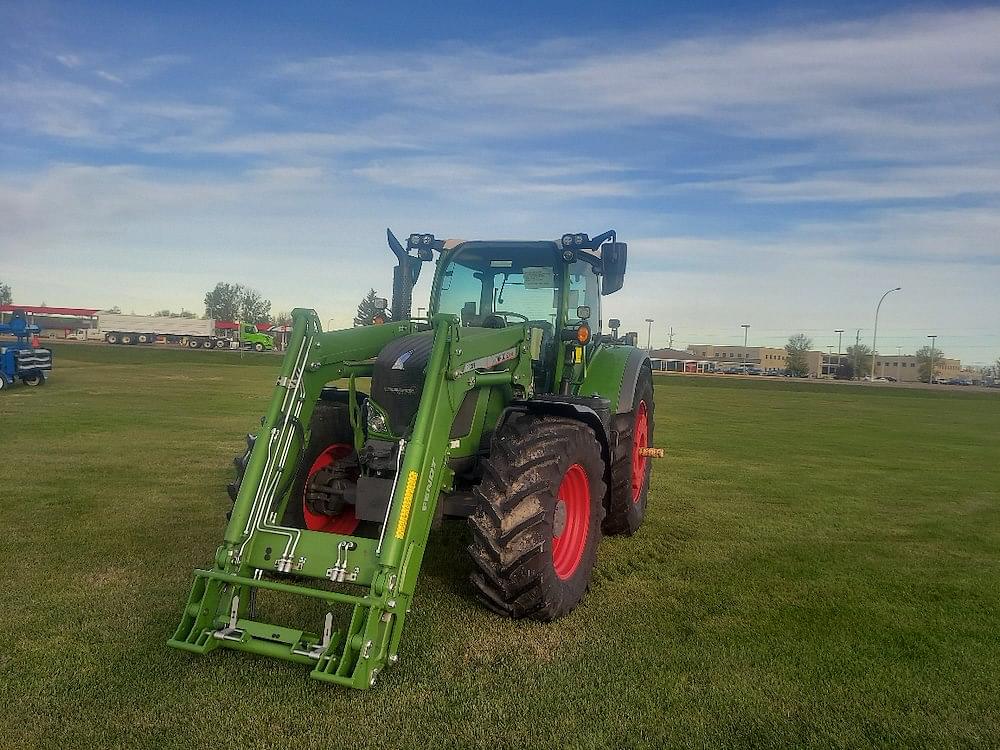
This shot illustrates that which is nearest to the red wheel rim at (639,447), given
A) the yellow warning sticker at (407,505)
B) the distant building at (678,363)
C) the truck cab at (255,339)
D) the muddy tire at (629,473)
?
the muddy tire at (629,473)

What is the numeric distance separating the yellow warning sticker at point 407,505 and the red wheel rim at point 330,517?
1.48 m

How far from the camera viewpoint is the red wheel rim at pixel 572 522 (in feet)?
17.4

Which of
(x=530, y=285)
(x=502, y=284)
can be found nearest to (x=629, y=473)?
(x=530, y=285)

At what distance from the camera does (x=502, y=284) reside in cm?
715

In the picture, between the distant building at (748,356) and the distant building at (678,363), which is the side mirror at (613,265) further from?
the distant building at (748,356)

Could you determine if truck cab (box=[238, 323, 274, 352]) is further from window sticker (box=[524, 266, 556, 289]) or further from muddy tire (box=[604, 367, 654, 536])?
window sticker (box=[524, 266, 556, 289])

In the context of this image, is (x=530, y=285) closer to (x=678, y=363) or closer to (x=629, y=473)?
(x=629, y=473)

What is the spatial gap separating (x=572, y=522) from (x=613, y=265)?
282 centimetres

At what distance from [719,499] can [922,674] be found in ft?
16.1

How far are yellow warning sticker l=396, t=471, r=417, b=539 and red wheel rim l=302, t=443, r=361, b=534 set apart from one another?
4.87ft

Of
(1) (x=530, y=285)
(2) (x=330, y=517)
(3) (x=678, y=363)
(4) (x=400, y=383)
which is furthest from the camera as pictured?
(3) (x=678, y=363)

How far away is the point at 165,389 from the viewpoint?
22.1 m

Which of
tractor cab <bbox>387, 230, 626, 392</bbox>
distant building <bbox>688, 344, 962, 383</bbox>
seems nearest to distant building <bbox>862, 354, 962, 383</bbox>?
distant building <bbox>688, 344, 962, 383</bbox>

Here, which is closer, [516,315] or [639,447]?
[516,315]
